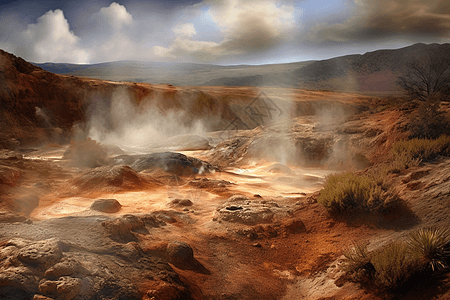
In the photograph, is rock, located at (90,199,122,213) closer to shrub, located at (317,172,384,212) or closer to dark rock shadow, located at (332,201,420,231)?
shrub, located at (317,172,384,212)

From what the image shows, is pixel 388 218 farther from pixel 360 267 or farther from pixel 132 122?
pixel 132 122

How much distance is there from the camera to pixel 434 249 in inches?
97.5

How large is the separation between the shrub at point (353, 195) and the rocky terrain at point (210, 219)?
208mm

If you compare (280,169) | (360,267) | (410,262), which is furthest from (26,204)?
(280,169)

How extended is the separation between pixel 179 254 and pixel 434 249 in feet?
9.25

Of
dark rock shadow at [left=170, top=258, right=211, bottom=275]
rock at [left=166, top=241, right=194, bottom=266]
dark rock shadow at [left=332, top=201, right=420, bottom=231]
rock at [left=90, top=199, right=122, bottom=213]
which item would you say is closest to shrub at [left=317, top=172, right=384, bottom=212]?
dark rock shadow at [left=332, top=201, right=420, bottom=231]

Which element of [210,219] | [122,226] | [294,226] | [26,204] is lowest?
[210,219]

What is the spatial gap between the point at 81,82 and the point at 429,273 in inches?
1127

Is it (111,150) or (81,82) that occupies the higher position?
(81,82)

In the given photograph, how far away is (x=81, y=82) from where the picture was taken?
2541 cm

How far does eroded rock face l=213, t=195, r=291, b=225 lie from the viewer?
5566mm

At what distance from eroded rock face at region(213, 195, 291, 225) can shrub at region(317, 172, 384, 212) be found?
101 cm

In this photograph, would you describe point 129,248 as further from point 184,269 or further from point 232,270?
point 232,270

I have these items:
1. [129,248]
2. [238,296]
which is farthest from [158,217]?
[238,296]
